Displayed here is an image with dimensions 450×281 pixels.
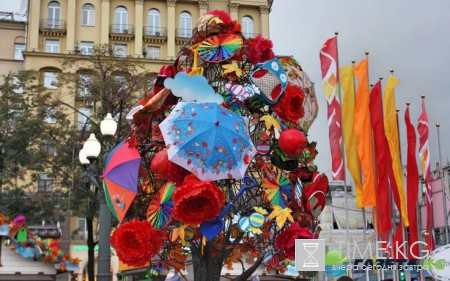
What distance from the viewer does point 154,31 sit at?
42406mm

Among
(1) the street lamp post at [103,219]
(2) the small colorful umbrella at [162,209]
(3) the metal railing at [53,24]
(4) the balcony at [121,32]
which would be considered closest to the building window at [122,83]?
(1) the street lamp post at [103,219]

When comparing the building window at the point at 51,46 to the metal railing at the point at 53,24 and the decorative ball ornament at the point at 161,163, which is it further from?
the decorative ball ornament at the point at 161,163

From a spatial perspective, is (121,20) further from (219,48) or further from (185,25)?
(219,48)

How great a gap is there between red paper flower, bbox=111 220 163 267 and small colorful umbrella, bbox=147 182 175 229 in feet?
0.28

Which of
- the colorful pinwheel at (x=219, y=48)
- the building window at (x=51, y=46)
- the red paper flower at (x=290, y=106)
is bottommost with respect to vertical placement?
the red paper flower at (x=290, y=106)

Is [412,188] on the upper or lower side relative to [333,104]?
lower

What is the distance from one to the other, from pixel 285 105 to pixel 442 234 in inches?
997

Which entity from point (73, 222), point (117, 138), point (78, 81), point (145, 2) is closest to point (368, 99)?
point (117, 138)

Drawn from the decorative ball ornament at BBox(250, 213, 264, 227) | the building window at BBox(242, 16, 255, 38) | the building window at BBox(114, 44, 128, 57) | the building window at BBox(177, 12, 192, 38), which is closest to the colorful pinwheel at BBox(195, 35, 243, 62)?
the decorative ball ornament at BBox(250, 213, 264, 227)

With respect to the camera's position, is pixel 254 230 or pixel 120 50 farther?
pixel 120 50

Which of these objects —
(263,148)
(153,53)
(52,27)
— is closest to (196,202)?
(263,148)

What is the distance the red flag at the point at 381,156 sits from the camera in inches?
732

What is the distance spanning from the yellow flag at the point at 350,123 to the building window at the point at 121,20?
81.7 feet

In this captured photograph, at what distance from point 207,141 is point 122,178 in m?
1.44
